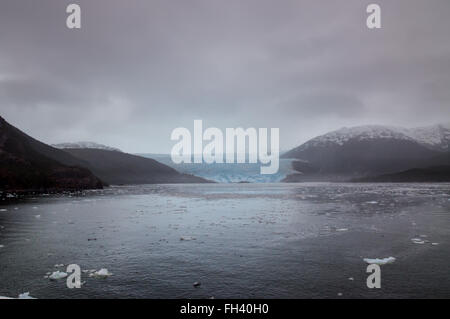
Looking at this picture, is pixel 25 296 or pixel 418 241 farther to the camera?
pixel 418 241

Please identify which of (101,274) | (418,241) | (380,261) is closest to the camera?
(101,274)

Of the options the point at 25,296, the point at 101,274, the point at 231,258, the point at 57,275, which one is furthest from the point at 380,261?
the point at 25,296

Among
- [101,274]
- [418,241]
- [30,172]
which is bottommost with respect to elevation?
[418,241]

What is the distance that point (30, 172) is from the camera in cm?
7944

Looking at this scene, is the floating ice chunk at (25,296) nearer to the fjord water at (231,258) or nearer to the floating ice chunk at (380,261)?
the fjord water at (231,258)

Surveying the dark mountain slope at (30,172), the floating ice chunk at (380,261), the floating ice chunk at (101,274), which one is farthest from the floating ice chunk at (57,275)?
the dark mountain slope at (30,172)

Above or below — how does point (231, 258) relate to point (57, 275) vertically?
below

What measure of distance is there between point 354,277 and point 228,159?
189381 millimetres

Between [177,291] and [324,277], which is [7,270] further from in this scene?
[324,277]

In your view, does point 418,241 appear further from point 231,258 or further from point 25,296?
point 25,296

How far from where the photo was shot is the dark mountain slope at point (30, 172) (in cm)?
7212

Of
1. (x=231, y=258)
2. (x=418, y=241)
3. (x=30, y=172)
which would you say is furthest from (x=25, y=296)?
(x=30, y=172)

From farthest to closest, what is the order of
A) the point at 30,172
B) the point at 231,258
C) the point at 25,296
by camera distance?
the point at 30,172, the point at 231,258, the point at 25,296
